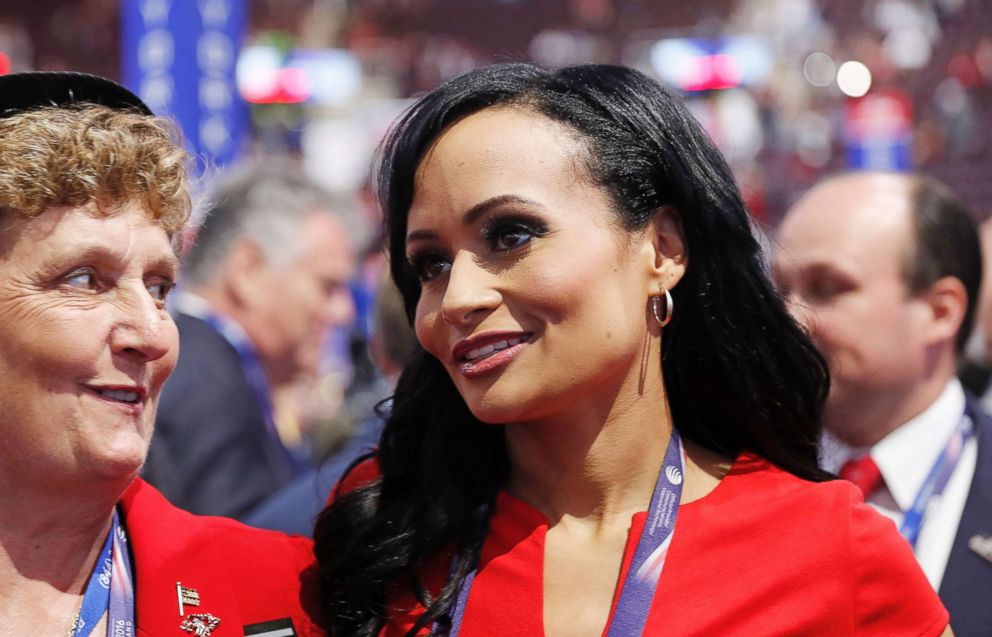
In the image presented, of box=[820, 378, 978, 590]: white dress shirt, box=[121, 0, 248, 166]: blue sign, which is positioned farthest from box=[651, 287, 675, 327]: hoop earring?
box=[121, 0, 248, 166]: blue sign

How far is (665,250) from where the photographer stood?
105 inches

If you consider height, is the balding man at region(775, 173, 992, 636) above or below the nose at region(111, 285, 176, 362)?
below

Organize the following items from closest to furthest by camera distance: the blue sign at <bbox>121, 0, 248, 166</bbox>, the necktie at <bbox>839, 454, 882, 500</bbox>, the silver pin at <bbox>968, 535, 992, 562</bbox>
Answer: the silver pin at <bbox>968, 535, 992, 562</bbox>, the necktie at <bbox>839, 454, 882, 500</bbox>, the blue sign at <bbox>121, 0, 248, 166</bbox>

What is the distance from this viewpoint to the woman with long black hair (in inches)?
97.5

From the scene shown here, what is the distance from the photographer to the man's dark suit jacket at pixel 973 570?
299 centimetres

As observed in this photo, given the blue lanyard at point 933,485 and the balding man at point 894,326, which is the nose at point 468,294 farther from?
the blue lanyard at point 933,485

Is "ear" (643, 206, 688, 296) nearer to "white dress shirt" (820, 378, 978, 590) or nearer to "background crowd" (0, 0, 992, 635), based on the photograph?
"background crowd" (0, 0, 992, 635)

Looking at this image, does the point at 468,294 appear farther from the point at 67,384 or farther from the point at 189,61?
the point at 189,61

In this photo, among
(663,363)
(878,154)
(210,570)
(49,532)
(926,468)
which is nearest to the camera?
(49,532)

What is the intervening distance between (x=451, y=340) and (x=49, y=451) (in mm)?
780

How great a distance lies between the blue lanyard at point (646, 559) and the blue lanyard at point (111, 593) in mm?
581

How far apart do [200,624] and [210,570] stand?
14cm

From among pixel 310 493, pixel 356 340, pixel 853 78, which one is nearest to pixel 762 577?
pixel 310 493

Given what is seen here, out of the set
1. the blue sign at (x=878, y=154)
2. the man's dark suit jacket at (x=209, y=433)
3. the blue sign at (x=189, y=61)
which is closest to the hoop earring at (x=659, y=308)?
the man's dark suit jacket at (x=209, y=433)
